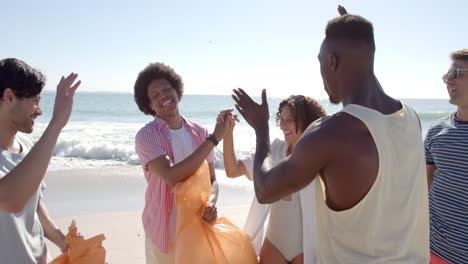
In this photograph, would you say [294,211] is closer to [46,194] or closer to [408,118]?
[408,118]

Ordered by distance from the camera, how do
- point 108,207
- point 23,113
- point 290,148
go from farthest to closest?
point 108,207, point 290,148, point 23,113

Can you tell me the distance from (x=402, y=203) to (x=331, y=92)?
523 mm

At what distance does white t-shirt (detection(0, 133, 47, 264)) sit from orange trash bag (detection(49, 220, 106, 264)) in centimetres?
12

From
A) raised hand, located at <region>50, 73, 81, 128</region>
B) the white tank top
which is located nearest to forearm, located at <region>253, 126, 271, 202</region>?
the white tank top

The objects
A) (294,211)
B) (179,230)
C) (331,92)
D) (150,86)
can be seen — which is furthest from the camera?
(150,86)

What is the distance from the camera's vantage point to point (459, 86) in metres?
3.05

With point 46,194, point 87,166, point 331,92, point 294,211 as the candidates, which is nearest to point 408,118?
point 331,92

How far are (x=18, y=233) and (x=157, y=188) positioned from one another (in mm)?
1085

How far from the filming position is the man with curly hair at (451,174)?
9.43 feet

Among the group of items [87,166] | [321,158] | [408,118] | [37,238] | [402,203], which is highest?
[408,118]

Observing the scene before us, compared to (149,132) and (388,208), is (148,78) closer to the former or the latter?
(149,132)

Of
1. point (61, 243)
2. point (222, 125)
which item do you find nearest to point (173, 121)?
point (222, 125)

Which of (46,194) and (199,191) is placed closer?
(199,191)

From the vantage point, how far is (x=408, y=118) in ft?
5.78
